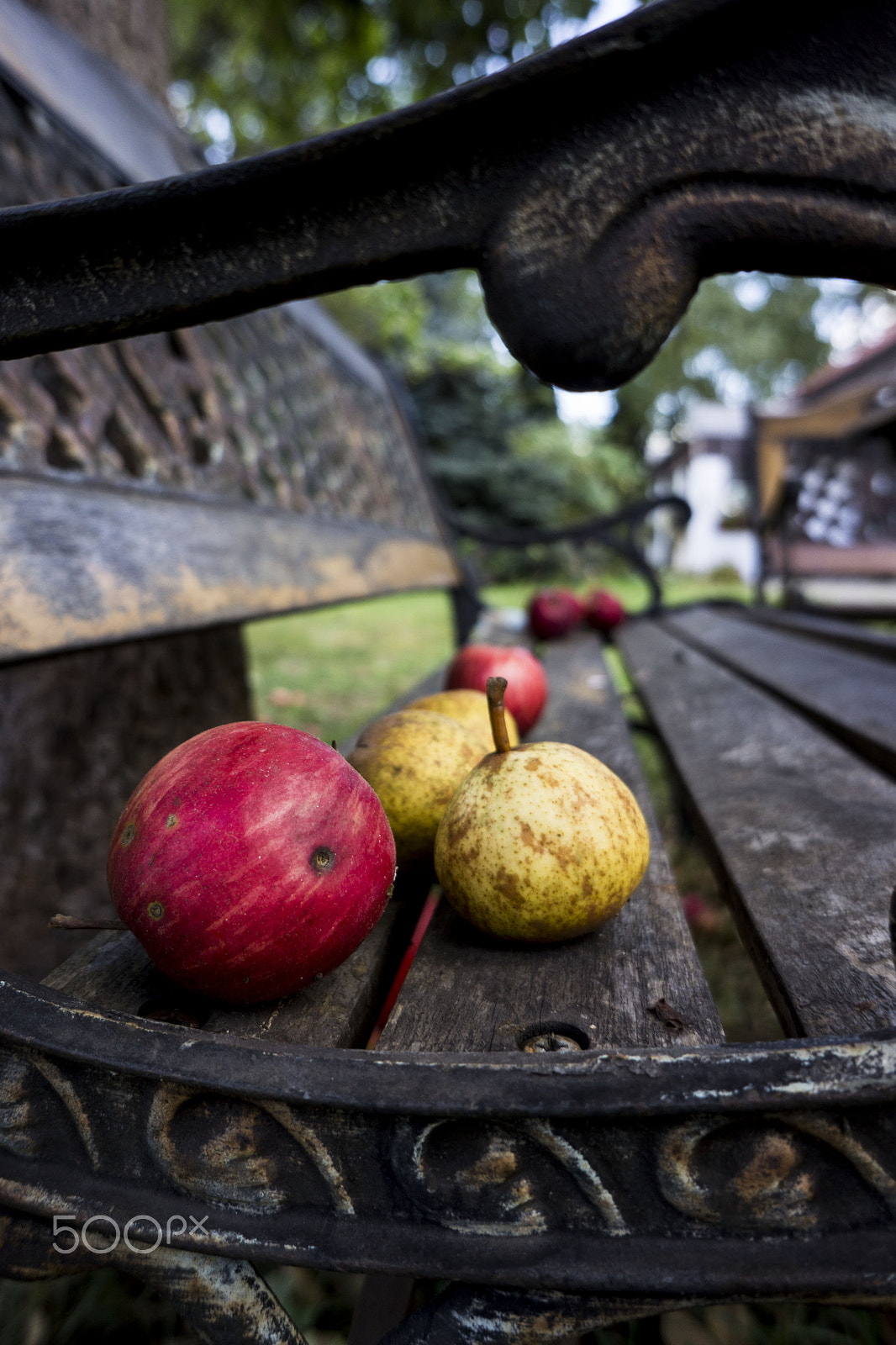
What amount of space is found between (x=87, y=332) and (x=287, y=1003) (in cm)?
71

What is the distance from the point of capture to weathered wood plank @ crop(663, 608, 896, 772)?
175 cm

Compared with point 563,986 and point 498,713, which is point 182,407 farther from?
point 563,986

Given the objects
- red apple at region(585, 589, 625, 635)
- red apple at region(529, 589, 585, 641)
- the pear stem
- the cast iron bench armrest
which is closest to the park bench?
the pear stem

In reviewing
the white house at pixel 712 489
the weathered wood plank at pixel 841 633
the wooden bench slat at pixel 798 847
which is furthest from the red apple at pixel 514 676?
the white house at pixel 712 489

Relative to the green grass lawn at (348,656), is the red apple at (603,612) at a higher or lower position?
higher

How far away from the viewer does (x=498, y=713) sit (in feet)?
3.55

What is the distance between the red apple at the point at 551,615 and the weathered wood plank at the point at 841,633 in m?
0.97

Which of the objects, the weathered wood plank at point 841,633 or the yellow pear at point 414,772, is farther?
the weathered wood plank at point 841,633

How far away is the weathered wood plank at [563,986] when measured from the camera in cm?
79

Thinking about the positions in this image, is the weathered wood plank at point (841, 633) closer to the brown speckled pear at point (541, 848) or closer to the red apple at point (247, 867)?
the brown speckled pear at point (541, 848)

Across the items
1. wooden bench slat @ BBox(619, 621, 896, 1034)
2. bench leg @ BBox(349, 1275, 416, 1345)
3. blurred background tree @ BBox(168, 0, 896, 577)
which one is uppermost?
blurred background tree @ BBox(168, 0, 896, 577)

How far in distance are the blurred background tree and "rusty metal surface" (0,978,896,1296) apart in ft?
3.84

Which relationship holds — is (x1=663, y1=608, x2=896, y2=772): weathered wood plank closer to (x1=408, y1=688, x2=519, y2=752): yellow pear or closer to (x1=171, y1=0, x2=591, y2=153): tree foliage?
(x1=408, y1=688, x2=519, y2=752): yellow pear

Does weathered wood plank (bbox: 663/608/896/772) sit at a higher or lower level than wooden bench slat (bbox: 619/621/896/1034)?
lower
